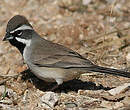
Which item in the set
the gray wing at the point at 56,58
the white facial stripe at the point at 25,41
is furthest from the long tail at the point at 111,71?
the white facial stripe at the point at 25,41

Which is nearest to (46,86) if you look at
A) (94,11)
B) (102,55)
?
(102,55)

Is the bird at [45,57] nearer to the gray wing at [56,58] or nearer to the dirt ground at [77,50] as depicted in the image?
the gray wing at [56,58]

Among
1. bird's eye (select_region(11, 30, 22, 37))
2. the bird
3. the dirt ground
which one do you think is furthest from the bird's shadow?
bird's eye (select_region(11, 30, 22, 37))

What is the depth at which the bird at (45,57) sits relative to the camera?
21.0 feet

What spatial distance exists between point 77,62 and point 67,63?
0.18 metres

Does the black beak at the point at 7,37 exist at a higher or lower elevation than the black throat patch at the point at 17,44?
higher

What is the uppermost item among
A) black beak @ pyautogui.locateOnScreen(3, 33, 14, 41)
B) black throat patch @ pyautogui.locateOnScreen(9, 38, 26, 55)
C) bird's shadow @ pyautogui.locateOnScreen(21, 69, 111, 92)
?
black beak @ pyautogui.locateOnScreen(3, 33, 14, 41)

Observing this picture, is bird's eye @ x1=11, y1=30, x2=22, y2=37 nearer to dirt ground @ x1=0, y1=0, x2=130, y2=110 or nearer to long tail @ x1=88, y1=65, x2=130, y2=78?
dirt ground @ x1=0, y1=0, x2=130, y2=110

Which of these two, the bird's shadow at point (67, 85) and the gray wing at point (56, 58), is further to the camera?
the bird's shadow at point (67, 85)

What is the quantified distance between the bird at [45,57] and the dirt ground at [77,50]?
13.6 inches

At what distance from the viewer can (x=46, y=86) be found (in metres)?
6.93

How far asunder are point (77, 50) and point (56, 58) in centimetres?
175

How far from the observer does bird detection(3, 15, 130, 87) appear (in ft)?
21.0

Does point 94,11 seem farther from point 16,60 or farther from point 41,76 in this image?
point 41,76
